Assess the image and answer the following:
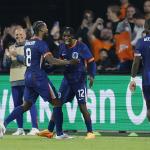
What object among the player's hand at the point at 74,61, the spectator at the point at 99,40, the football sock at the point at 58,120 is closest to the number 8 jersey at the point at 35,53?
the player's hand at the point at 74,61

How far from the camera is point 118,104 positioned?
703 inches

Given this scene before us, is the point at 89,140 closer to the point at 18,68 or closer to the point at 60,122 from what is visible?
the point at 60,122

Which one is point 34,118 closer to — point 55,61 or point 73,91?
point 73,91

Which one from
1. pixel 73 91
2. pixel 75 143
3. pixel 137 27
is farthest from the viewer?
pixel 137 27

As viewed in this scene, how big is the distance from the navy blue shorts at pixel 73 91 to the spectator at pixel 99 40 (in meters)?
3.72

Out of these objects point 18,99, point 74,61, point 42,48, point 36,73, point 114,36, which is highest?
point 114,36

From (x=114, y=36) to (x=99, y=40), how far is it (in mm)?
552

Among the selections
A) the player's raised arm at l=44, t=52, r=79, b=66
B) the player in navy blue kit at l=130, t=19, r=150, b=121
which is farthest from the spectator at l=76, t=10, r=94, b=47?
the player in navy blue kit at l=130, t=19, r=150, b=121

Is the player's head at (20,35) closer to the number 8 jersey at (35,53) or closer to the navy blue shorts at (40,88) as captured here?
the number 8 jersey at (35,53)

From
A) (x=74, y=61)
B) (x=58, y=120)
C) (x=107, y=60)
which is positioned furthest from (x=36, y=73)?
(x=107, y=60)

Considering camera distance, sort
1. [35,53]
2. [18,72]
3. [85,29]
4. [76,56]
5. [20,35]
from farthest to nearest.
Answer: [85,29] → [18,72] → [20,35] → [76,56] → [35,53]

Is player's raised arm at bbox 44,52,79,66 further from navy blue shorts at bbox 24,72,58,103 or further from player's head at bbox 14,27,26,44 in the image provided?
player's head at bbox 14,27,26,44

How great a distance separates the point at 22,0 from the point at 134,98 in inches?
275

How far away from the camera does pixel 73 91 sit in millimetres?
15875
